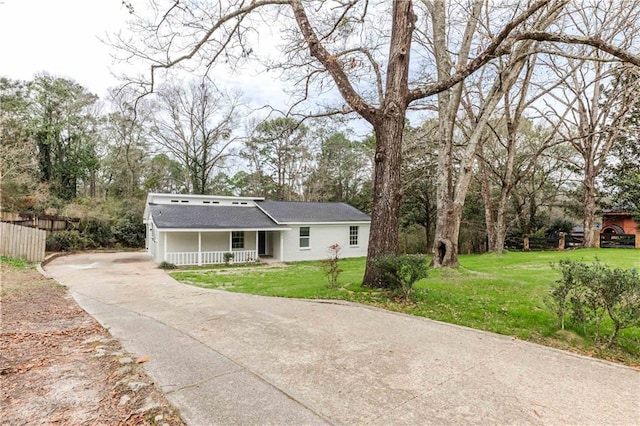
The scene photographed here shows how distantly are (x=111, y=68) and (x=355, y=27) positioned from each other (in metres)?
5.96

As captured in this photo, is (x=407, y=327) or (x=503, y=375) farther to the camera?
(x=407, y=327)

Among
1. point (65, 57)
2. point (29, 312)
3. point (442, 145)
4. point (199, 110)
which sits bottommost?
point (29, 312)

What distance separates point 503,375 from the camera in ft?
10.6

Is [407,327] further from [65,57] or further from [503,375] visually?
[65,57]

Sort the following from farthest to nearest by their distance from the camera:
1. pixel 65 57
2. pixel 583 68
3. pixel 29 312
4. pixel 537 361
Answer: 1. pixel 583 68
2. pixel 65 57
3. pixel 29 312
4. pixel 537 361

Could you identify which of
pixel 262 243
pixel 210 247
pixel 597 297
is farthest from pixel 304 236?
pixel 597 297

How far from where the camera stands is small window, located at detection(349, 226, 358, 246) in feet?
68.7

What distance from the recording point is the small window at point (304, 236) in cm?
1911

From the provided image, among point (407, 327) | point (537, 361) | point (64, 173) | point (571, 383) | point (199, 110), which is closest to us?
point (571, 383)

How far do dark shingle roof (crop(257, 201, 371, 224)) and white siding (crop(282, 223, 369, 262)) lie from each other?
0.44m

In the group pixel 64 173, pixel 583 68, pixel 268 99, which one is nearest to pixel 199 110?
pixel 64 173

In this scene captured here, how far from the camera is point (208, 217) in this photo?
17.2 m

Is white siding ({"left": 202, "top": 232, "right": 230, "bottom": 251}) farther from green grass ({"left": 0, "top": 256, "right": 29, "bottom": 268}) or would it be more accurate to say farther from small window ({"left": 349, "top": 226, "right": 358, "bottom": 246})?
small window ({"left": 349, "top": 226, "right": 358, "bottom": 246})

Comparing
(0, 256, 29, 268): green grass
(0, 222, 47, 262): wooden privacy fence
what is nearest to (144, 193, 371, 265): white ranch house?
(0, 222, 47, 262): wooden privacy fence
